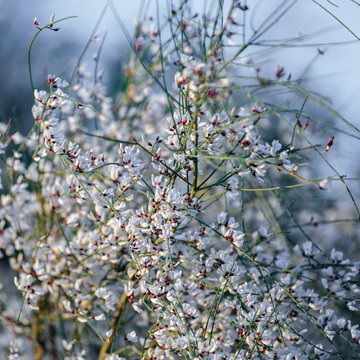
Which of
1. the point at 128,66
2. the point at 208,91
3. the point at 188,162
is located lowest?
the point at 188,162

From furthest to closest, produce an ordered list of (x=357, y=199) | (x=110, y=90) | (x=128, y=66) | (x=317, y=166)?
1. (x=110, y=90)
2. (x=357, y=199)
3. (x=317, y=166)
4. (x=128, y=66)

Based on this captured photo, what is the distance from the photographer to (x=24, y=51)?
561cm

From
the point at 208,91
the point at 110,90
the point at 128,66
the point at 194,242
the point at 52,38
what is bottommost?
the point at 194,242

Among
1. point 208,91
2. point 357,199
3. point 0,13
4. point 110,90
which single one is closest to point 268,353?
point 208,91

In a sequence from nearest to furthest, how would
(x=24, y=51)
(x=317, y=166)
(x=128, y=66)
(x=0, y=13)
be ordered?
1. (x=128, y=66)
2. (x=317, y=166)
3. (x=0, y=13)
4. (x=24, y=51)

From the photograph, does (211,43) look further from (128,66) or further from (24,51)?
(24,51)

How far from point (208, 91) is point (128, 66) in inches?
32.1

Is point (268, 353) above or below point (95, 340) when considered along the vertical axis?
below

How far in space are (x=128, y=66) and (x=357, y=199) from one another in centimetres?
203

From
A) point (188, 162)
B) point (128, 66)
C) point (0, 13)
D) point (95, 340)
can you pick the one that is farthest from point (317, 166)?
point (0, 13)

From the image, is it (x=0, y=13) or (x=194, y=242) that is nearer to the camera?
(x=194, y=242)

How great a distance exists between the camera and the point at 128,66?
1.59 meters

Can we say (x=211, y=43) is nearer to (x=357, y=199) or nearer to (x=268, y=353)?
(x=268, y=353)

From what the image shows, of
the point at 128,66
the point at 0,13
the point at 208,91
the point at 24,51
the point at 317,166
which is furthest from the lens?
the point at 24,51
